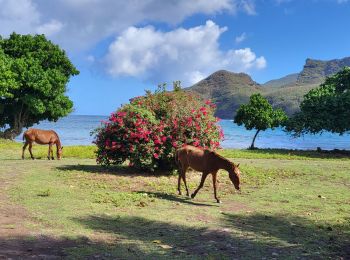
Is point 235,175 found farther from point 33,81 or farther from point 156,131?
point 33,81

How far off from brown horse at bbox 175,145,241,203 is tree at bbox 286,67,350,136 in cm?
2491

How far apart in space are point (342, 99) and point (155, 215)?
29.0 m

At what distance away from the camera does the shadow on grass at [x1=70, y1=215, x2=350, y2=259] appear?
7.47 meters

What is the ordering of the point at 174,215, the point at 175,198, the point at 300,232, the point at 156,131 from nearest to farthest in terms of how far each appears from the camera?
the point at 300,232
the point at 174,215
the point at 175,198
the point at 156,131

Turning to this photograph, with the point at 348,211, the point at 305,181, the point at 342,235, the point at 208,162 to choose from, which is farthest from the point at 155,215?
the point at 305,181

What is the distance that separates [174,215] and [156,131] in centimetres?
704

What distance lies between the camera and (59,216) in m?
9.73

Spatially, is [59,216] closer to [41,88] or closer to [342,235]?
[342,235]

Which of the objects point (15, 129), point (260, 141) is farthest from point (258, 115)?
point (260, 141)

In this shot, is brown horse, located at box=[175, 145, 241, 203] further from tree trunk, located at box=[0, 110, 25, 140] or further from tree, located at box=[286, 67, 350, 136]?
tree trunk, located at box=[0, 110, 25, 140]

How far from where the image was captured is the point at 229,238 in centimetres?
844

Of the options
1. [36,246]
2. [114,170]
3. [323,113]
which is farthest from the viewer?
[323,113]

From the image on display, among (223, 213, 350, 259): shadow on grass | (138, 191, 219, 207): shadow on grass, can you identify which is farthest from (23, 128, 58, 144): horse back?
(223, 213, 350, 259): shadow on grass

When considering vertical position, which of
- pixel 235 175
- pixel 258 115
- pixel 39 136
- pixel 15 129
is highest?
pixel 258 115
